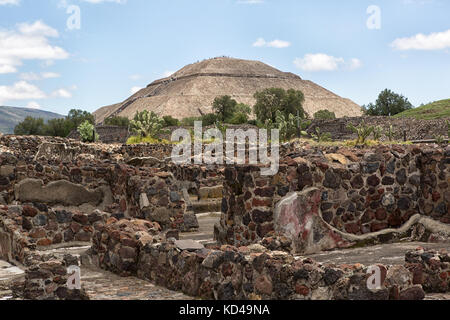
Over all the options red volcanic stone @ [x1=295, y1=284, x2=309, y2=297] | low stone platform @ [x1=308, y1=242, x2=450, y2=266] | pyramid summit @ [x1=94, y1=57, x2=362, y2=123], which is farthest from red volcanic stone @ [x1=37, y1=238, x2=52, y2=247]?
pyramid summit @ [x1=94, y1=57, x2=362, y2=123]

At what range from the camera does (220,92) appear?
474ft

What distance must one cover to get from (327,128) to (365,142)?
59.8ft

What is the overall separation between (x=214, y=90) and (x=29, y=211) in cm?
13803

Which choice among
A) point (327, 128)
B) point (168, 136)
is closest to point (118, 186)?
point (168, 136)

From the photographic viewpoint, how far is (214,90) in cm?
14512

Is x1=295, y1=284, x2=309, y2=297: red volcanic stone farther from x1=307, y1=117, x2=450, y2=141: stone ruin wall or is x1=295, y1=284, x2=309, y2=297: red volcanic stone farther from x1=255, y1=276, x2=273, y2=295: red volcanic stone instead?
x1=307, y1=117, x2=450, y2=141: stone ruin wall

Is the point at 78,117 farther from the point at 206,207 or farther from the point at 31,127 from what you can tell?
the point at 206,207

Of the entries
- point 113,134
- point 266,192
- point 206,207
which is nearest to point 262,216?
point 266,192

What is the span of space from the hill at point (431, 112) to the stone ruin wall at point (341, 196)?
2042 inches

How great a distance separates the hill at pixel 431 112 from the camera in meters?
60.3

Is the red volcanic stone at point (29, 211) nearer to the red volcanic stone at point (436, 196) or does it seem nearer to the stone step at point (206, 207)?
the red volcanic stone at point (436, 196)

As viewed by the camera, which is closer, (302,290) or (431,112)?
(302,290)

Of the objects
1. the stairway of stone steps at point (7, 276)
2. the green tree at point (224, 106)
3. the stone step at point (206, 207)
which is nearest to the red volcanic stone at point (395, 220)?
the stairway of stone steps at point (7, 276)

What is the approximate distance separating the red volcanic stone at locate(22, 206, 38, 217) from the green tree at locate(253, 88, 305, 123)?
6584 cm
